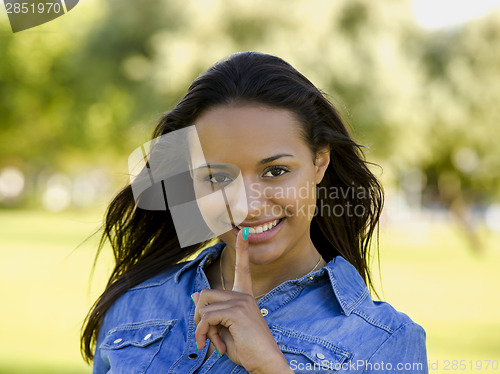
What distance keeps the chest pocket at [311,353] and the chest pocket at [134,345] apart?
0.42 meters

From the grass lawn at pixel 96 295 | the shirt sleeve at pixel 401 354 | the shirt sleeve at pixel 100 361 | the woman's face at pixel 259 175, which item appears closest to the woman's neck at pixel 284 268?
the woman's face at pixel 259 175

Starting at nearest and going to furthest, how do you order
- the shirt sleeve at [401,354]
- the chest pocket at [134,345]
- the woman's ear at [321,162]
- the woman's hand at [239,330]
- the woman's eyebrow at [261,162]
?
the woman's hand at [239,330], the shirt sleeve at [401,354], the woman's eyebrow at [261,162], the chest pocket at [134,345], the woman's ear at [321,162]

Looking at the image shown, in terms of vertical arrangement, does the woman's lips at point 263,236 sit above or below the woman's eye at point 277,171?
below

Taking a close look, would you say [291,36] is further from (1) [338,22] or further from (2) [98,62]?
(2) [98,62]

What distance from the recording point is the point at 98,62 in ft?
63.0

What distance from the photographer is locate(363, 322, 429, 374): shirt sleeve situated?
6.14 ft

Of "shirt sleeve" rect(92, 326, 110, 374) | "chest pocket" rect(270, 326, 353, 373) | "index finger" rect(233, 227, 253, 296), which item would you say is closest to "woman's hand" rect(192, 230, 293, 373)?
"index finger" rect(233, 227, 253, 296)

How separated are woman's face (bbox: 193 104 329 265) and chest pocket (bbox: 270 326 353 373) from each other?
0.26m

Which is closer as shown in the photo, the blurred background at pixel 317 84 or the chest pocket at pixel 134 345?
the chest pocket at pixel 134 345

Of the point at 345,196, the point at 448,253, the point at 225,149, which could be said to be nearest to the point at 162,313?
the point at 225,149

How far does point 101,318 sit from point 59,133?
25.6 m

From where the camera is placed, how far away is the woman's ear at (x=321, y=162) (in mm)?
2205

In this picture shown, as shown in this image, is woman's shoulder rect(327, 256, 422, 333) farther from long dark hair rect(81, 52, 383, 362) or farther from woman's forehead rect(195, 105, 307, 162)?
woman's forehead rect(195, 105, 307, 162)

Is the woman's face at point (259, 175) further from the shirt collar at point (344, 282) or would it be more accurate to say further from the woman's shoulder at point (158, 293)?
the woman's shoulder at point (158, 293)
